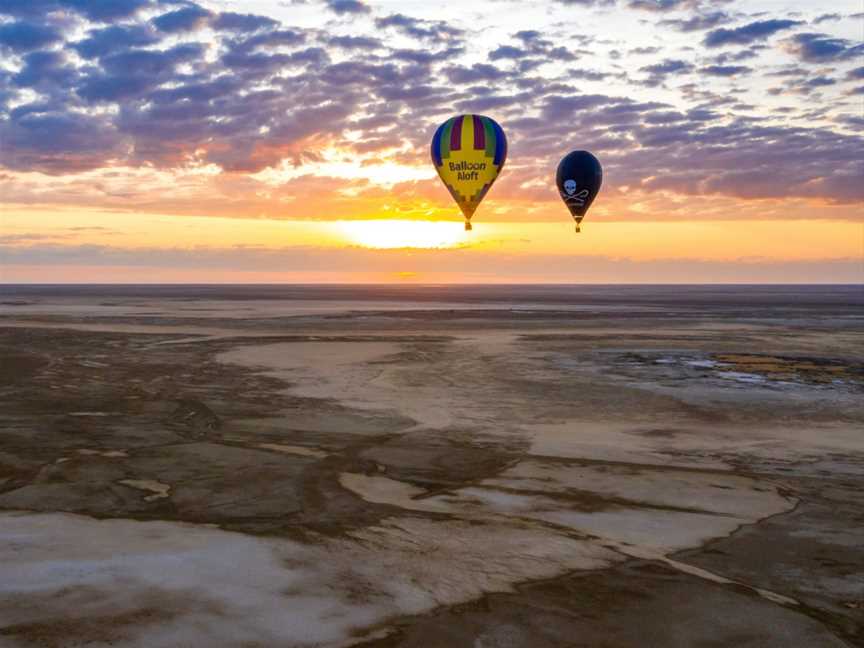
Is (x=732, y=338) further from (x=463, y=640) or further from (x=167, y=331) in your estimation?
(x=463, y=640)

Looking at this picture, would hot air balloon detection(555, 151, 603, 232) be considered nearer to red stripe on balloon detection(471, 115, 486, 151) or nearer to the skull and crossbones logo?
the skull and crossbones logo

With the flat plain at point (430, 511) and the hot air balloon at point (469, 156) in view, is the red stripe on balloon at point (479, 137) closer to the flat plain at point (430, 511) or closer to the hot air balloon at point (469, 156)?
the hot air balloon at point (469, 156)

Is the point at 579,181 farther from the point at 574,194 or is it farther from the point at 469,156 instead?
the point at 469,156

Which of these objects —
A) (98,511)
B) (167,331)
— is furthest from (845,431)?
(167,331)

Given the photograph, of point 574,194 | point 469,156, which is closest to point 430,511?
point 469,156

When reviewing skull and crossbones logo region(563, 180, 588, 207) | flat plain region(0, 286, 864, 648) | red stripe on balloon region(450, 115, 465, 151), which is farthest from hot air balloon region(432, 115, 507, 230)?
flat plain region(0, 286, 864, 648)

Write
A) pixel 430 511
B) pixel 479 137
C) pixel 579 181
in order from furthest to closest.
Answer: pixel 579 181 < pixel 479 137 < pixel 430 511
